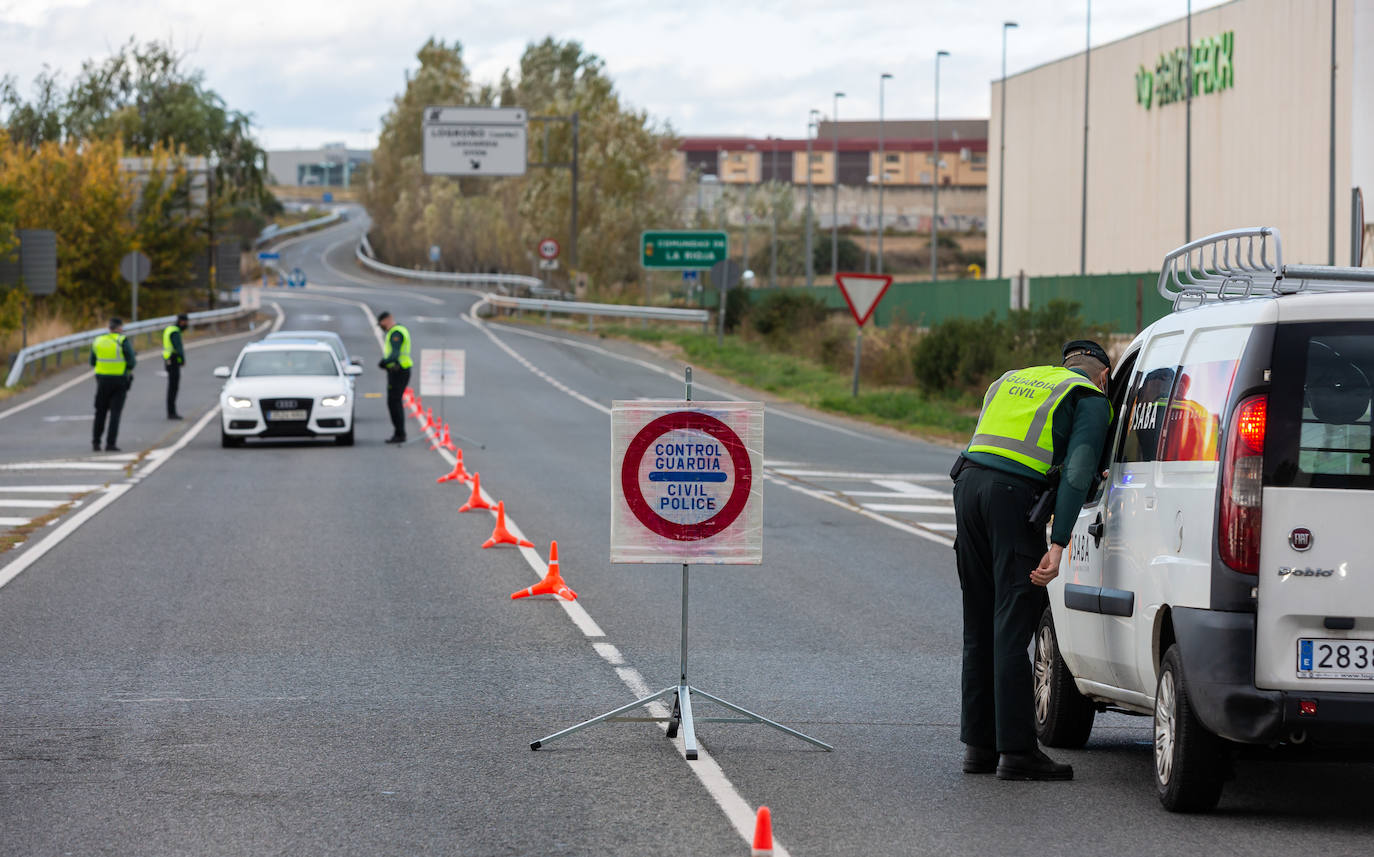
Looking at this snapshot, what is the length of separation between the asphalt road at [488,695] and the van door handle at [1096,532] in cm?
94

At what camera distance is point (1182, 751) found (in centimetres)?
642

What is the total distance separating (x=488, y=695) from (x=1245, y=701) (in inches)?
157

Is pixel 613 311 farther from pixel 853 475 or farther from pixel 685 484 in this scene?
pixel 685 484

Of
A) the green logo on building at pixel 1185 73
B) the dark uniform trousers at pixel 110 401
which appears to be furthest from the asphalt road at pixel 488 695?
the green logo on building at pixel 1185 73

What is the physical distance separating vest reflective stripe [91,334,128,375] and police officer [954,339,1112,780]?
20173mm

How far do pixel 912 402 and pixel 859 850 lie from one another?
29384 mm

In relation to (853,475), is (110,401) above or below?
above

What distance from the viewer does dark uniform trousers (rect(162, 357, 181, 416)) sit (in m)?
31.3

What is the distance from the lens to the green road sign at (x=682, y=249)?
184 feet

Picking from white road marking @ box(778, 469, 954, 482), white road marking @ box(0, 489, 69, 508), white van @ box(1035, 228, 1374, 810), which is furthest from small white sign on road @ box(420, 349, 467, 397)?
white van @ box(1035, 228, 1374, 810)

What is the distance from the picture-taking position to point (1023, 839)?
6.23m

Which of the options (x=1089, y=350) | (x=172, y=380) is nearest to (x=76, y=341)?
(x=172, y=380)

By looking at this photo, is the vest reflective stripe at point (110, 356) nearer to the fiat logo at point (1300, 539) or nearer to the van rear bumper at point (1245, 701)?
the van rear bumper at point (1245, 701)

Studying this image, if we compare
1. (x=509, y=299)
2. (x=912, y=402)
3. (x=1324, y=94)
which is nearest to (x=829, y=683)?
(x=912, y=402)
